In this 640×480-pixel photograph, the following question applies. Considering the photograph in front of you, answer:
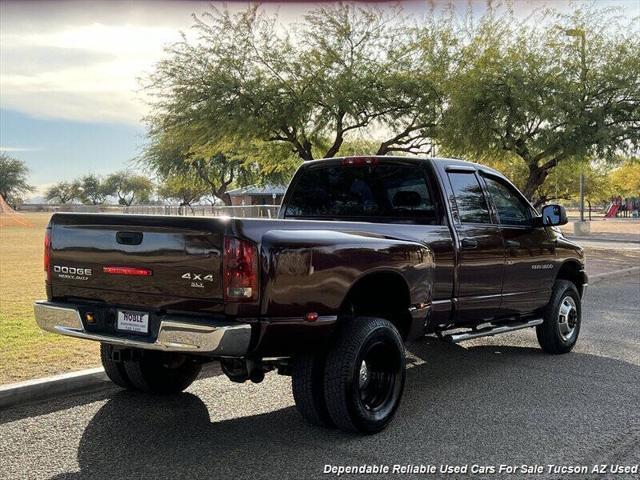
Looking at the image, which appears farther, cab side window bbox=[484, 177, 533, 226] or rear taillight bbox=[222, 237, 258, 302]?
cab side window bbox=[484, 177, 533, 226]

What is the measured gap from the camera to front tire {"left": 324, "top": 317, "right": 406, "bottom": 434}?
441 centimetres

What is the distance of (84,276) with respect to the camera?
14.9ft

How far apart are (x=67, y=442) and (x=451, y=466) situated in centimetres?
249

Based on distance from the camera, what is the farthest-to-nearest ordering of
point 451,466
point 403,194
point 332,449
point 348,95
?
1. point 348,95
2. point 403,194
3. point 332,449
4. point 451,466

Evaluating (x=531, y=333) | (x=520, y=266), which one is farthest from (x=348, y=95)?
(x=520, y=266)

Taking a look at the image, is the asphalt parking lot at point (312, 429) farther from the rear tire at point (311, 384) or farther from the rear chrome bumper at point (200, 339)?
the rear chrome bumper at point (200, 339)

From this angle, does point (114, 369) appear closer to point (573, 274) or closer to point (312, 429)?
point (312, 429)

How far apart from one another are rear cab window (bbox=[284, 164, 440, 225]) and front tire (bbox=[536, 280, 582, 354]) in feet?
7.26

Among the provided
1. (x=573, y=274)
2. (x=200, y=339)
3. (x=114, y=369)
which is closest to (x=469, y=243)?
(x=573, y=274)

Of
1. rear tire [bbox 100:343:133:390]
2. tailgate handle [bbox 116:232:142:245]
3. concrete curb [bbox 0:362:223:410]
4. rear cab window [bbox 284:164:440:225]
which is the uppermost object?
rear cab window [bbox 284:164:440:225]

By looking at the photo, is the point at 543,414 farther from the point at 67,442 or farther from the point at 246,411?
the point at 67,442

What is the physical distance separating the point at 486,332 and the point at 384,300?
1369mm

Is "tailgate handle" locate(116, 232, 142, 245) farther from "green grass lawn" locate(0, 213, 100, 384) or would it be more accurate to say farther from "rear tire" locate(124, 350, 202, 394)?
"green grass lawn" locate(0, 213, 100, 384)

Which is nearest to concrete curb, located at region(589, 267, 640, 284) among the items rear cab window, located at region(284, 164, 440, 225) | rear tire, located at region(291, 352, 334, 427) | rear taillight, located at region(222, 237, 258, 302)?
rear cab window, located at region(284, 164, 440, 225)
